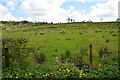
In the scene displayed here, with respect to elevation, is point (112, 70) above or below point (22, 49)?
below

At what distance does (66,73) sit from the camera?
7.31 metres

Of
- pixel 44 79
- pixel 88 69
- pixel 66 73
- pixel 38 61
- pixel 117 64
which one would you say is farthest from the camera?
pixel 38 61

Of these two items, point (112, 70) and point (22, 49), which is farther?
point (22, 49)

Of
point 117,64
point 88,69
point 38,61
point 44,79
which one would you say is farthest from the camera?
point 38,61

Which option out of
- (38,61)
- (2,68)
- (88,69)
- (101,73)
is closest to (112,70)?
(101,73)

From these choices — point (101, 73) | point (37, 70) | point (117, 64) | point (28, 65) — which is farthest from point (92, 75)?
point (28, 65)

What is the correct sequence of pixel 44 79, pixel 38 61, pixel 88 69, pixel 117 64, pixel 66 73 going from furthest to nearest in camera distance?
pixel 38 61 → pixel 117 64 → pixel 88 69 → pixel 66 73 → pixel 44 79

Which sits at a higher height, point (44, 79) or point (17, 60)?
point (17, 60)

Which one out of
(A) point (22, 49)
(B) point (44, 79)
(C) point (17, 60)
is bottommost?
(B) point (44, 79)

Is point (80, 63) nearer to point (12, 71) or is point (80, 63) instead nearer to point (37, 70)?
point (37, 70)

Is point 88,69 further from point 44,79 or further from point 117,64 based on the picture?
point 44,79

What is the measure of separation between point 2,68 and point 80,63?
4734 mm

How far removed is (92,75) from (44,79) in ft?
8.30

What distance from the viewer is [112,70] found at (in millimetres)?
7719
